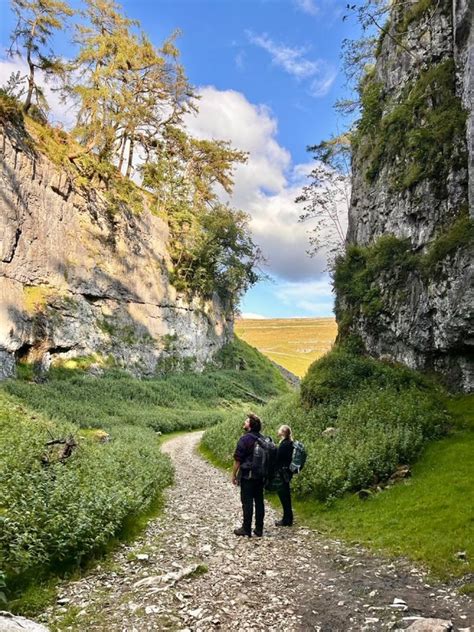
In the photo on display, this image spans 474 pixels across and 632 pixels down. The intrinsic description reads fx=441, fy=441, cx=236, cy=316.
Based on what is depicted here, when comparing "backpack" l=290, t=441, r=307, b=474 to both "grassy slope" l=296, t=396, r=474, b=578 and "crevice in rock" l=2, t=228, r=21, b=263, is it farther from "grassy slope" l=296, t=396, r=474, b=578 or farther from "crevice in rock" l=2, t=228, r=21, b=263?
"crevice in rock" l=2, t=228, r=21, b=263

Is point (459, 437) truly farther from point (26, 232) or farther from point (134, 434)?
point (26, 232)

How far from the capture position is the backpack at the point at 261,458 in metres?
9.86

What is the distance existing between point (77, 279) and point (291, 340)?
356 feet

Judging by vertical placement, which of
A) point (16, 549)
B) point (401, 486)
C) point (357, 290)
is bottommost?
point (401, 486)

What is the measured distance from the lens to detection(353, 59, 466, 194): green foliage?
18.7 metres

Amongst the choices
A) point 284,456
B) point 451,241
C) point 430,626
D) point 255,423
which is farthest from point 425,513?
point 451,241

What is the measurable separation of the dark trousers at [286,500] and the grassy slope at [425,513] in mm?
591

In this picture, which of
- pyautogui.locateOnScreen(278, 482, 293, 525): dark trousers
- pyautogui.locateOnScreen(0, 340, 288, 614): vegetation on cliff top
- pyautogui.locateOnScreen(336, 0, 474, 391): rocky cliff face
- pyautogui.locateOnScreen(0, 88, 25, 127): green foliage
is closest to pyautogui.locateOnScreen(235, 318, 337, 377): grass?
pyautogui.locateOnScreen(0, 340, 288, 614): vegetation on cliff top

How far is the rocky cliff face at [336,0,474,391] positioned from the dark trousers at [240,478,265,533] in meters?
9.93

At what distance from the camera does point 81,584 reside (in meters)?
7.08

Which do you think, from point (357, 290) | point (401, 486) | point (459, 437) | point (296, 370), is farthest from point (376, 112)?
point (296, 370)

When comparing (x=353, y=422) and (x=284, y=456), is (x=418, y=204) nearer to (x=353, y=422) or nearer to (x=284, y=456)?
(x=353, y=422)

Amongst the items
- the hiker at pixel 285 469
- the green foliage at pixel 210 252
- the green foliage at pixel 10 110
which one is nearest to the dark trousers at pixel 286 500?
the hiker at pixel 285 469

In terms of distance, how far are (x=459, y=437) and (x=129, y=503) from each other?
10.1 meters
